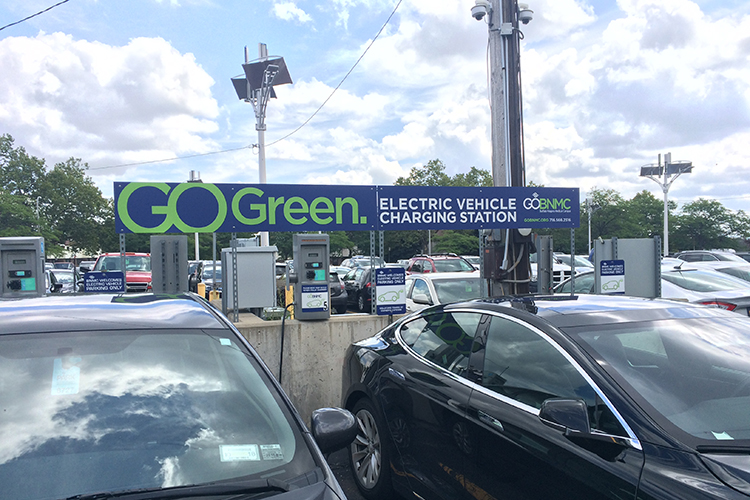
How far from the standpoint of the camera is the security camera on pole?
26.9 ft

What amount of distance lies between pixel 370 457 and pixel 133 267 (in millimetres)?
15587

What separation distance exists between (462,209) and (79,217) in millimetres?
54156

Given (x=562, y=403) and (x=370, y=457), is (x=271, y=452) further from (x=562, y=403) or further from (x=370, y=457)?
(x=370, y=457)

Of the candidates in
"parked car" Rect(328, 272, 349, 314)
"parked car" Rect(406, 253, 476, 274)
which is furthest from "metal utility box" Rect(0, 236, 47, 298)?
"parked car" Rect(406, 253, 476, 274)

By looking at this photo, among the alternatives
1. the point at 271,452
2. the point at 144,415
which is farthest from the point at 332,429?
the point at 144,415

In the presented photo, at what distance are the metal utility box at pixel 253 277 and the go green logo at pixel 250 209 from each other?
73 centimetres

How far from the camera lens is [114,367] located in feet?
7.66

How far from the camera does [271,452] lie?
2.14 meters

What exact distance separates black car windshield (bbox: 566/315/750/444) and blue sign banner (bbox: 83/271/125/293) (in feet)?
17.5

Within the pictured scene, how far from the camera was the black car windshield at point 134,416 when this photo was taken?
190cm

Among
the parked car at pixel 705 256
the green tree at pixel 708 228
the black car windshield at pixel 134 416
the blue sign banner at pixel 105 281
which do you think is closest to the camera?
the black car windshield at pixel 134 416

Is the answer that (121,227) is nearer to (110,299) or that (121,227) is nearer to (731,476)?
(110,299)

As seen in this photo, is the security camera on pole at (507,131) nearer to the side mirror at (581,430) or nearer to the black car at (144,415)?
the side mirror at (581,430)

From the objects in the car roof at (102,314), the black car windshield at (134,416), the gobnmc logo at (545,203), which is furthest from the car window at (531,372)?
the gobnmc logo at (545,203)
